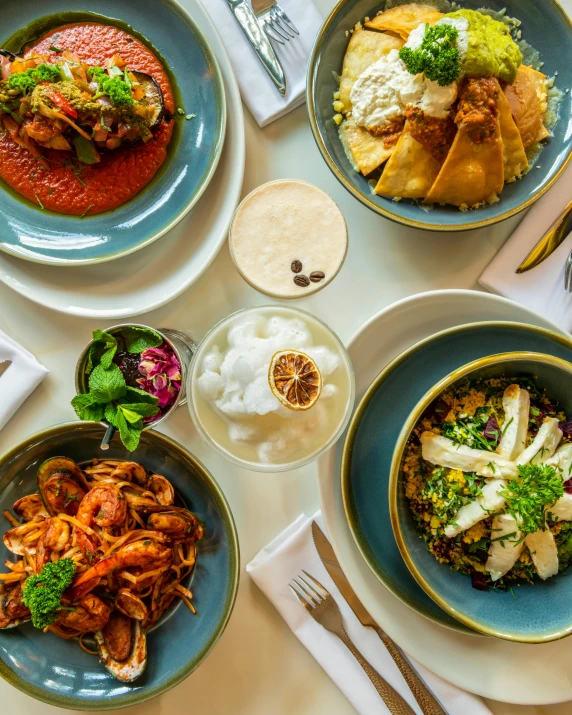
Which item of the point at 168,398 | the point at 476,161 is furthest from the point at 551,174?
the point at 168,398

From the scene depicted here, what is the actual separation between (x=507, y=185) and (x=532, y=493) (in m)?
1.01

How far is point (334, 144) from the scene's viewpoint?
2014mm

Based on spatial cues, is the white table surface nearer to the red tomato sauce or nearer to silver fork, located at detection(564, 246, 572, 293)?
silver fork, located at detection(564, 246, 572, 293)

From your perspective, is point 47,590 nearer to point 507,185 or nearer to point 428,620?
point 428,620

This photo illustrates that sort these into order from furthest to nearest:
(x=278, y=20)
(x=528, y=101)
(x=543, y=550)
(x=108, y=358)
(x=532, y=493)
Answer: (x=278, y=20)
(x=528, y=101)
(x=108, y=358)
(x=543, y=550)
(x=532, y=493)

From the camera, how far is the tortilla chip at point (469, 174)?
191 cm

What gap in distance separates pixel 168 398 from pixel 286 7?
4.56 feet

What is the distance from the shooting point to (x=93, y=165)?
2133mm

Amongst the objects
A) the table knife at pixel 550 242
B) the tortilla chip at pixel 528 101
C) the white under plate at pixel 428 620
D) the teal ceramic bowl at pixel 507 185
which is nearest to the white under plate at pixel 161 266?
the teal ceramic bowl at pixel 507 185

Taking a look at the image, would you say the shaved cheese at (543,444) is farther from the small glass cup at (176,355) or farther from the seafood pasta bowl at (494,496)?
the small glass cup at (176,355)

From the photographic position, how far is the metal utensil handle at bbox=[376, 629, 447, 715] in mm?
2021

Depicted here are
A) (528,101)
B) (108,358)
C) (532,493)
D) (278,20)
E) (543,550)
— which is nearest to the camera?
(532,493)

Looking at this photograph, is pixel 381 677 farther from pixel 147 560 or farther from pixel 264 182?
pixel 264 182

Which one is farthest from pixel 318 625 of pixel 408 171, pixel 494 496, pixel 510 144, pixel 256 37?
pixel 256 37
